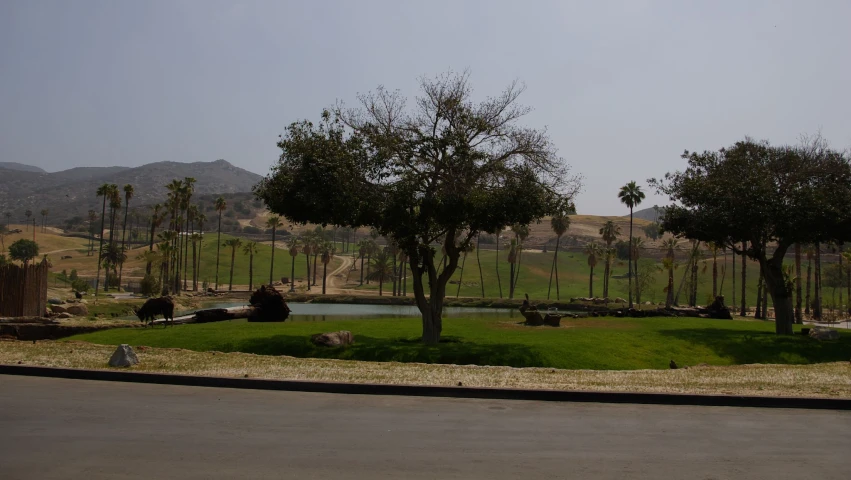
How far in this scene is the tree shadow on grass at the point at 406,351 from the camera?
2202cm

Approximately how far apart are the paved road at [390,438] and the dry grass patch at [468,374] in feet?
5.63

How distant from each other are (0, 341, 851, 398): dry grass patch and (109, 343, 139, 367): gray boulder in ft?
0.76

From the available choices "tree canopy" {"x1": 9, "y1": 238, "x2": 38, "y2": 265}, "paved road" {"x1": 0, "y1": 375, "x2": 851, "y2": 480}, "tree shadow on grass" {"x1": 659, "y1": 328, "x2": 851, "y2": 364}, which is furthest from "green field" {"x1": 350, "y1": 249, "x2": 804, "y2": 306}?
"paved road" {"x1": 0, "y1": 375, "x2": 851, "y2": 480}

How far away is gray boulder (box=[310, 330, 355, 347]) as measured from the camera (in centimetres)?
2378

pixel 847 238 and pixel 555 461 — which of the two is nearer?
pixel 555 461

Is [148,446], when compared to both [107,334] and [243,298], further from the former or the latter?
[243,298]

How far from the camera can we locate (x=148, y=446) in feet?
29.6

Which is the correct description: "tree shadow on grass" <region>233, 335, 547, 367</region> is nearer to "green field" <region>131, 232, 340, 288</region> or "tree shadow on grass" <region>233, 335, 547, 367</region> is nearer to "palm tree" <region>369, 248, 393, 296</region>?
"palm tree" <region>369, 248, 393, 296</region>

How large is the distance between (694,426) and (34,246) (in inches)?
5917

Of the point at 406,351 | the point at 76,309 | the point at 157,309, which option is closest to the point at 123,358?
the point at 406,351

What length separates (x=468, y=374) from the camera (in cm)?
1666

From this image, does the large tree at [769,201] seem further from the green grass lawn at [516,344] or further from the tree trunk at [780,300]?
the green grass lawn at [516,344]

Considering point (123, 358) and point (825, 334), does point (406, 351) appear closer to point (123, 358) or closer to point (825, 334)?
point (123, 358)

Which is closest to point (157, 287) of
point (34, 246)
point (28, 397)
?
point (34, 246)
